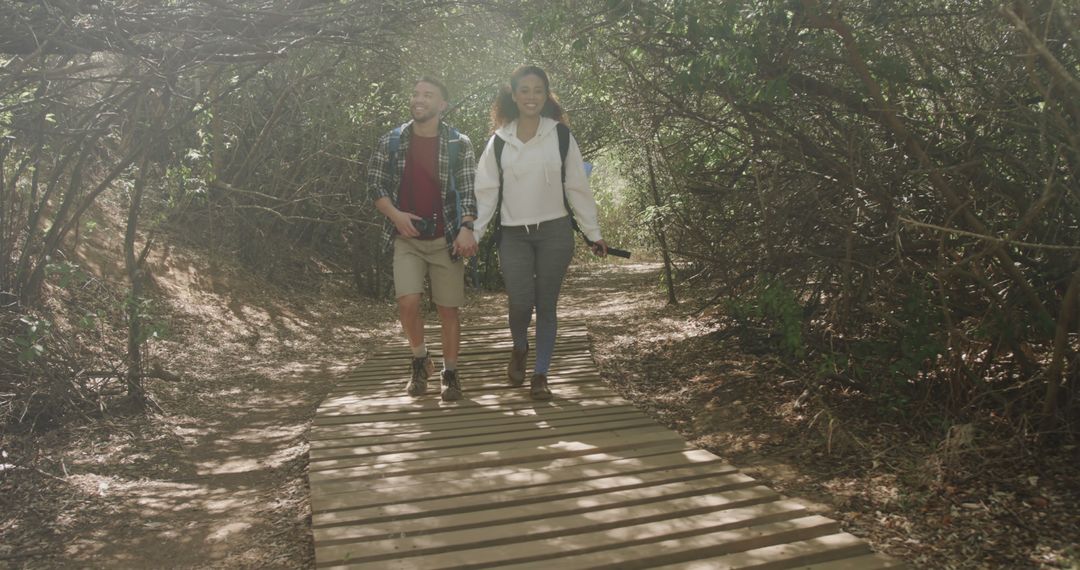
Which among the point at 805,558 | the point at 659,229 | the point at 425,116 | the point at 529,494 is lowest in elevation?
the point at 805,558

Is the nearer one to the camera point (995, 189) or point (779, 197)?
point (995, 189)

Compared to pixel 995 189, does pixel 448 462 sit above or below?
below

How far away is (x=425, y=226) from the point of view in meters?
4.96

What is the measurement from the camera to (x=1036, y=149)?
376cm

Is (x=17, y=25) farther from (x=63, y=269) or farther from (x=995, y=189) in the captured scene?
(x=995, y=189)

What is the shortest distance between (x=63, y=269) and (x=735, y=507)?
3522 millimetres

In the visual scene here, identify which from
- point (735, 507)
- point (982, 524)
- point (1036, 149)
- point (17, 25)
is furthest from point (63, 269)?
point (1036, 149)

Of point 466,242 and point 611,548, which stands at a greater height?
point 466,242

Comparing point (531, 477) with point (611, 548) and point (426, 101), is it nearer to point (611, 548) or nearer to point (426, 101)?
point (611, 548)

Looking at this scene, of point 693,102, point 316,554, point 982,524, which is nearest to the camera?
point 316,554

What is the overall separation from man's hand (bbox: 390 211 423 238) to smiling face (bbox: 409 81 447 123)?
1.86 feet

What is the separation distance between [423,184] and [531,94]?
0.82 metres

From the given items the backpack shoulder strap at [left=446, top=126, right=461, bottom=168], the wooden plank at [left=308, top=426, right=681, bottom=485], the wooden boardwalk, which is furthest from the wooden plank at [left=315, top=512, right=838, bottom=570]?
the backpack shoulder strap at [left=446, top=126, right=461, bottom=168]

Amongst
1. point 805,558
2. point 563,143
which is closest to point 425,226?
point 563,143
